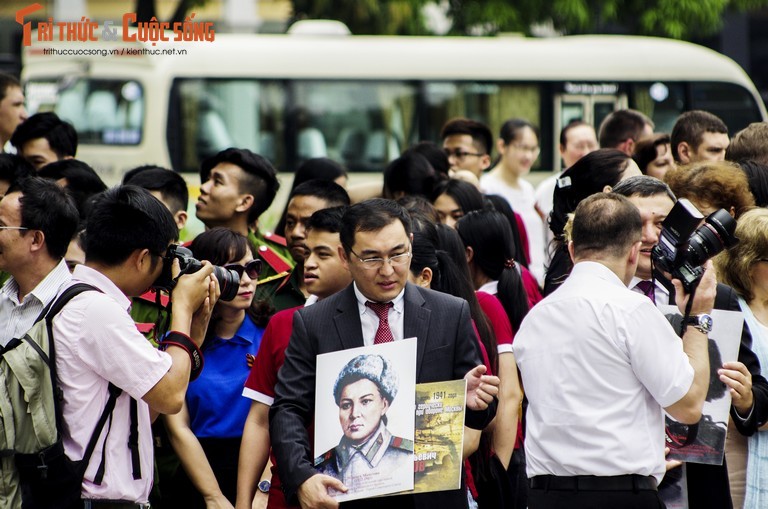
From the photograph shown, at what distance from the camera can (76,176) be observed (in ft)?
23.1

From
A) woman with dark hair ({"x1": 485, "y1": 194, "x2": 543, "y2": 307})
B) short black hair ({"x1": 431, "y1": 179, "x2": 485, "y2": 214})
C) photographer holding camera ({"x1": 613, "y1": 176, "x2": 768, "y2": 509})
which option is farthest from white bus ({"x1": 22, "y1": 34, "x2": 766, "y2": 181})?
photographer holding camera ({"x1": 613, "y1": 176, "x2": 768, "y2": 509})

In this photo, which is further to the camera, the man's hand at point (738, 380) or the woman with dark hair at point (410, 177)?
the woman with dark hair at point (410, 177)

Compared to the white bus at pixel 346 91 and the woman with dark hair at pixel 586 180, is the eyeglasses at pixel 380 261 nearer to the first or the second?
the woman with dark hair at pixel 586 180

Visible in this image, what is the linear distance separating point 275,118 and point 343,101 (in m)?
1.02

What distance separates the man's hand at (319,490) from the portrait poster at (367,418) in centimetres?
4

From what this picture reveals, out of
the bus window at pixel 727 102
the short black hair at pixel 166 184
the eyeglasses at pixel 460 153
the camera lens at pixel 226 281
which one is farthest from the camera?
the bus window at pixel 727 102

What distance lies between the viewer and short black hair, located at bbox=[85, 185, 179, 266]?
4414 millimetres

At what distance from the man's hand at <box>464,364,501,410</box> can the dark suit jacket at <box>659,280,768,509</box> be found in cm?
102

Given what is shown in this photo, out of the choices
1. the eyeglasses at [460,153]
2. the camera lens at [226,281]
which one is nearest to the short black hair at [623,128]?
the eyeglasses at [460,153]

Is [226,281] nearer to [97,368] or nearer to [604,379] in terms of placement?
[97,368]

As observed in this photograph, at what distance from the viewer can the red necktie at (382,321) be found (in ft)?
14.5

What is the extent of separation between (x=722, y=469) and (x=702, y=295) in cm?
86

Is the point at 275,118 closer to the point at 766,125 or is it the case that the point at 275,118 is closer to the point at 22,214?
the point at 766,125

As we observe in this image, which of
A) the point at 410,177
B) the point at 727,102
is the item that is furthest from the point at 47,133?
the point at 727,102
